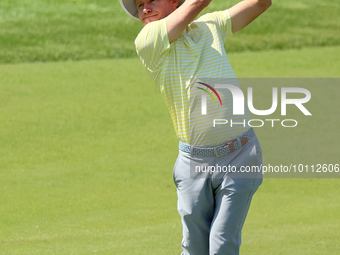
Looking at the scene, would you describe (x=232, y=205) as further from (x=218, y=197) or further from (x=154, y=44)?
(x=154, y=44)

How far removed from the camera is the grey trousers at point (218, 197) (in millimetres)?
2838

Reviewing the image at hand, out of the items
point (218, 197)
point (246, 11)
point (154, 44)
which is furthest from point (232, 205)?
point (246, 11)

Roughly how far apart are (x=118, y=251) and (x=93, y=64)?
226 inches

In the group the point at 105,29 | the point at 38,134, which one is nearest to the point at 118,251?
the point at 38,134

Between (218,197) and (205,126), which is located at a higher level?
(205,126)

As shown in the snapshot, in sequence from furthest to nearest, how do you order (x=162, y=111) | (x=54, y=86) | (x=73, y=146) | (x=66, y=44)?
(x=66, y=44) → (x=54, y=86) → (x=162, y=111) → (x=73, y=146)

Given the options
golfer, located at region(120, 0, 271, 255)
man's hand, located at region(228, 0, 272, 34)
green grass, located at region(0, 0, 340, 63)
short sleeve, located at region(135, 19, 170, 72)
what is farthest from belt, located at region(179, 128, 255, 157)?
green grass, located at region(0, 0, 340, 63)

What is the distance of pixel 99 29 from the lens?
36.9ft

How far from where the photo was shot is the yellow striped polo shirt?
9.28ft

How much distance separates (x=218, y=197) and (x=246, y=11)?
3.02 feet

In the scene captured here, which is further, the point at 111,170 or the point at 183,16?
the point at 111,170

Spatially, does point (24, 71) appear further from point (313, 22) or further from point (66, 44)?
point (313, 22)

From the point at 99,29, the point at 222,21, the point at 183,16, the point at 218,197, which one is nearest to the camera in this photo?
the point at 183,16

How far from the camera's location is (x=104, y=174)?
6.03 m
